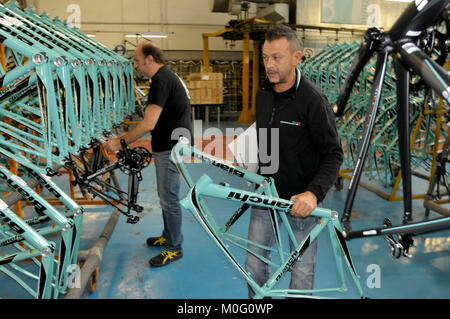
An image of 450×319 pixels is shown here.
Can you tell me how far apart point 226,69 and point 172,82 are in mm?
14665

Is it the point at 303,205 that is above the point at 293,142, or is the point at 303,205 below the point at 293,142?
below

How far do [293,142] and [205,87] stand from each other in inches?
405

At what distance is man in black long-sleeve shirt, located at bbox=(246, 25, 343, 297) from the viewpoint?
2.06m

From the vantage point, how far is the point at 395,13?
15875 mm

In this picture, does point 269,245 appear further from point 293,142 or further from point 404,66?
point 404,66

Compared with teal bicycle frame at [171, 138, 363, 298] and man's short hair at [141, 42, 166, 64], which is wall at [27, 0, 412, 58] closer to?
man's short hair at [141, 42, 166, 64]

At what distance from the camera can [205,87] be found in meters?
12.2

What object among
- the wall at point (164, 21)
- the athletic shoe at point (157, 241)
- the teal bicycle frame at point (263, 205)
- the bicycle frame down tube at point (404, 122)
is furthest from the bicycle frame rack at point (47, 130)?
the wall at point (164, 21)

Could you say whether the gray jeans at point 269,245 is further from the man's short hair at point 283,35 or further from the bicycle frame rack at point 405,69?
the man's short hair at point 283,35

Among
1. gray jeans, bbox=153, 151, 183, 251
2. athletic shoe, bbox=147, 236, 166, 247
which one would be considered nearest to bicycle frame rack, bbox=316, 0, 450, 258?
gray jeans, bbox=153, 151, 183, 251

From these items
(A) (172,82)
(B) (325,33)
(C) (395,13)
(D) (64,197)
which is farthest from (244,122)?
(D) (64,197)

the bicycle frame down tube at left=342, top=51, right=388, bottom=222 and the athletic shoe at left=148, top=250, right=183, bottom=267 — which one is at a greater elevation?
the bicycle frame down tube at left=342, top=51, right=388, bottom=222

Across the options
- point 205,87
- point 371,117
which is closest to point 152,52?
point 371,117

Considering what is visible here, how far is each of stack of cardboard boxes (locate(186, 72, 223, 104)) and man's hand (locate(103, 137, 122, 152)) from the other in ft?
28.8
